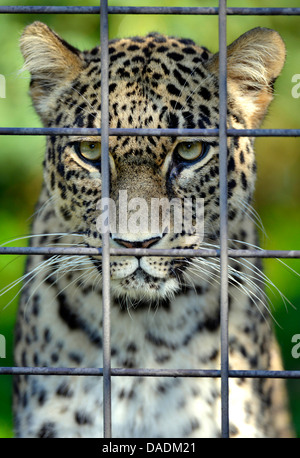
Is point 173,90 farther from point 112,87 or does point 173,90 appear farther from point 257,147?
point 257,147

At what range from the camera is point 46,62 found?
3680mm

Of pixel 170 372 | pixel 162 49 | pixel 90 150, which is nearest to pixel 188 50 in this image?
pixel 162 49

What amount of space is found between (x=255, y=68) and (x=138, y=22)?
2.12 metres

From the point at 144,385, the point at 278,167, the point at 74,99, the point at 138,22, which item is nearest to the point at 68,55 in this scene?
the point at 74,99

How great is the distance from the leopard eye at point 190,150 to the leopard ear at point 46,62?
26.5 inches

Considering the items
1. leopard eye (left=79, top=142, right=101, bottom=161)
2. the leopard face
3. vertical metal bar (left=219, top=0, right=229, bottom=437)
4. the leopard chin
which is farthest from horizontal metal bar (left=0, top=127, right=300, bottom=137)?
leopard eye (left=79, top=142, right=101, bottom=161)

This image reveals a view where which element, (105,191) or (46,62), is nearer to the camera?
(105,191)

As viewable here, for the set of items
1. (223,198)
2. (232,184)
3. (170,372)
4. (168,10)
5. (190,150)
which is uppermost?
(168,10)

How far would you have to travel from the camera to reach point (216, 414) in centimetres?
351

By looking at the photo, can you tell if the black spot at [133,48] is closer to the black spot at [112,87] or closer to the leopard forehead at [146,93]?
the leopard forehead at [146,93]

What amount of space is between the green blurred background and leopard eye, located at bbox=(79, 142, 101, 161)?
4.58ft

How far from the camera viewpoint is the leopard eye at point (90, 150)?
3486mm

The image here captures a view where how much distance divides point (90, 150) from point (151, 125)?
0.99 feet

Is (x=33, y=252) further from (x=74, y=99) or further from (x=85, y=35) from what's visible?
(x=85, y=35)
